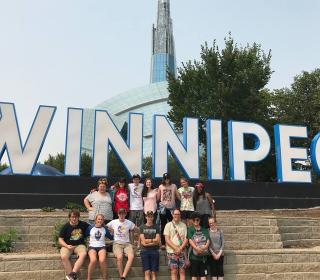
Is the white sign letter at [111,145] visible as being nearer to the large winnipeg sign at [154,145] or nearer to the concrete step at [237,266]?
the large winnipeg sign at [154,145]

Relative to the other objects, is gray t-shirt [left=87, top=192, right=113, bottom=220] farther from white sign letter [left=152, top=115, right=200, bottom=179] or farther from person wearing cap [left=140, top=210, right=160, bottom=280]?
white sign letter [left=152, top=115, right=200, bottom=179]

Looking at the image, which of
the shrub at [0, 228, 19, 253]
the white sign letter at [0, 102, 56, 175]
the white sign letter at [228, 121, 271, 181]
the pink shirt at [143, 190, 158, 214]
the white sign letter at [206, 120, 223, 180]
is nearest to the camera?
the shrub at [0, 228, 19, 253]

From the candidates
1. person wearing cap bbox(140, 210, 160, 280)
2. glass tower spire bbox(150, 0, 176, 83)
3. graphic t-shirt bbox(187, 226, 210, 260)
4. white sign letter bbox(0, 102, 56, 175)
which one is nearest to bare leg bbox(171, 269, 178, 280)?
person wearing cap bbox(140, 210, 160, 280)

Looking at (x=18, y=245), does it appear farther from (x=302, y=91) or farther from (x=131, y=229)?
(x=302, y=91)

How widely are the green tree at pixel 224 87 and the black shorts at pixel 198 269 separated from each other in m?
19.9

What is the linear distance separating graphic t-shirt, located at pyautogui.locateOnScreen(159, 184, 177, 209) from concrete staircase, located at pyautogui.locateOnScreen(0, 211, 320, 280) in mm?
1168

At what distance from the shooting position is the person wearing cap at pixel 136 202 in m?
9.95

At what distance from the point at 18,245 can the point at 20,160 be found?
6028mm

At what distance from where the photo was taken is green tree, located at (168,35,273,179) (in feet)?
94.5

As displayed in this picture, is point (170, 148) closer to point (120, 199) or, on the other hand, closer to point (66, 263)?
point (120, 199)

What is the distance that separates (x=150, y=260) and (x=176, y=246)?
0.59m

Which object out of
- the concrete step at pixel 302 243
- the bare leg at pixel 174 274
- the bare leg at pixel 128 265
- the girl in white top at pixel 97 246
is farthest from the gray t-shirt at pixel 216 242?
the concrete step at pixel 302 243

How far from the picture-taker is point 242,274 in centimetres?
958

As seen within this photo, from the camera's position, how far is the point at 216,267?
8.70 meters
